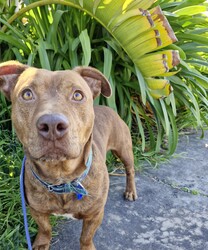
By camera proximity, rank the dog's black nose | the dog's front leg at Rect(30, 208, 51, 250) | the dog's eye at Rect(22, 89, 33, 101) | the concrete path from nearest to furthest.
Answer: the dog's black nose
the dog's eye at Rect(22, 89, 33, 101)
the dog's front leg at Rect(30, 208, 51, 250)
the concrete path

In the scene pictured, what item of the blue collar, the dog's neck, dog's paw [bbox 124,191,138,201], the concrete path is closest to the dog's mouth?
the dog's neck

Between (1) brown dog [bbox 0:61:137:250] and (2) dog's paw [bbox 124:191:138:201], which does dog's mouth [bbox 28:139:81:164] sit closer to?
(1) brown dog [bbox 0:61:137:250]

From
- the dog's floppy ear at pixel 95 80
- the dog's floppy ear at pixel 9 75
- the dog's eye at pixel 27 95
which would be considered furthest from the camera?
the dog's floppy ear at pixel 95 80

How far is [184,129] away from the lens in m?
5.58

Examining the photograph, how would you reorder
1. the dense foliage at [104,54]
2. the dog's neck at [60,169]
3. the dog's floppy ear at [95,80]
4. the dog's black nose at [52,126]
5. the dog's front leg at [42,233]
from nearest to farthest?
the dog's black nose at [52,126] → the dog's neck at [60,169] → the dog's floppy ear at [95,80] → the dog's front leg at [42,233] → the dense foliage at [104,54]

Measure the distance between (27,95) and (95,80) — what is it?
70 centimetres

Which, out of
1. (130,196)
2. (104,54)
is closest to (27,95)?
(130,196)

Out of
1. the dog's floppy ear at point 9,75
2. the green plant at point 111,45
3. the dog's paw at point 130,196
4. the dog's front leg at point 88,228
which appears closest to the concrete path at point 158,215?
the dog's paw at point 130,196

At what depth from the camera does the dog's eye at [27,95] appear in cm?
242

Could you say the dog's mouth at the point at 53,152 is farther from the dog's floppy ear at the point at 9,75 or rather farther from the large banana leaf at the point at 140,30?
the large banana leaf at the point at 140,30

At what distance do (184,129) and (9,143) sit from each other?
2619 mm

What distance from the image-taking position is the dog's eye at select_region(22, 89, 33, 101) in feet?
7.95

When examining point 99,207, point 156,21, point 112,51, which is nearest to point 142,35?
point 156,21

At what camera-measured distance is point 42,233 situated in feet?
10.2
